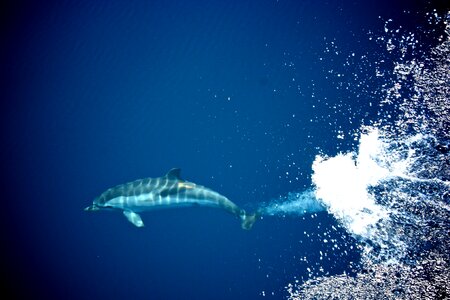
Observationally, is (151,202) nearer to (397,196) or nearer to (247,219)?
(247,219)

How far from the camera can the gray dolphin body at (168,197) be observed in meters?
10.1

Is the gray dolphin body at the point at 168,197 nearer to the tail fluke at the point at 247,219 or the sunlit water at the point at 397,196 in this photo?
the tail fluke at the point at 247,219

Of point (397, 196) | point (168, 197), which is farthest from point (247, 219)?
point (397, 196)

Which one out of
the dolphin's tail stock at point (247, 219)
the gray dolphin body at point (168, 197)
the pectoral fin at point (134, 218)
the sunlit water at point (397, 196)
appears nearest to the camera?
the sunlit water at point (397, 196)

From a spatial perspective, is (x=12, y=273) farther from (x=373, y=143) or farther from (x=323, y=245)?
(x=373, y=143)

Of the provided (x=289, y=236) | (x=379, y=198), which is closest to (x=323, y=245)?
(x=289, y=236)

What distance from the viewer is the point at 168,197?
404 inches

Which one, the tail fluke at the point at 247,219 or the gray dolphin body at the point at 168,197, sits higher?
the gray dolphin body at the point at 168,197

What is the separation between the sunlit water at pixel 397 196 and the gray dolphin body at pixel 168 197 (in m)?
3.10

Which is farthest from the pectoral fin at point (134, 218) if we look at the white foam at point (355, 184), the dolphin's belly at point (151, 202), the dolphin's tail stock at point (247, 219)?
the white foam at point (355, 184)

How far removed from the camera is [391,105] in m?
12.6

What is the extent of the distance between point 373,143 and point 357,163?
0.90 meters

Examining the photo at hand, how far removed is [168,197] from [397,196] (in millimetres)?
7218

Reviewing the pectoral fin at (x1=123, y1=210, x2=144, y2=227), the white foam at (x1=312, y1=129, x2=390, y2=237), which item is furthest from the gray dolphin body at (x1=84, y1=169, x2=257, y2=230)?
the white foam at (x1=312, y1=129, x2=390, y2=237)
